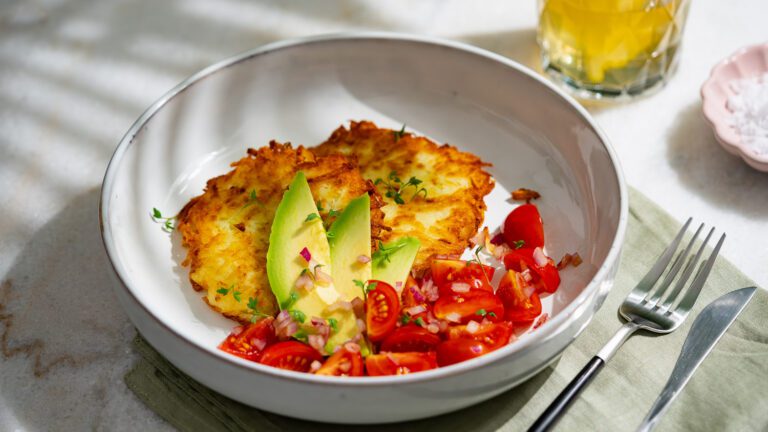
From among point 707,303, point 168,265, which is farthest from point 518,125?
point 168,265

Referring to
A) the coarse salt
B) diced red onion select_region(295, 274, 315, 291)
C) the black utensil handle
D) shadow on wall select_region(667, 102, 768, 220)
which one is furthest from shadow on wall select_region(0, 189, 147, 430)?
the coarse salt

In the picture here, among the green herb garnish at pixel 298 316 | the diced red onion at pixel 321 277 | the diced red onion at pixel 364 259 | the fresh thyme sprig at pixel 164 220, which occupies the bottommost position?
the fresh thyme sprig at pixel 164 220

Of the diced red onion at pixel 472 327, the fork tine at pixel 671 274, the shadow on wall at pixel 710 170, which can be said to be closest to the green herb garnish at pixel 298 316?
the diced red onion at pixel 472 327

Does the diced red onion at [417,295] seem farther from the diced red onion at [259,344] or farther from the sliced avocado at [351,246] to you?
Result: the diced red onion at [259,344]

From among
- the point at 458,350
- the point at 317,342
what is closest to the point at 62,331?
the point at 317,342

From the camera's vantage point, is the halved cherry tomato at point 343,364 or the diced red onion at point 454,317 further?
the diced red onion at point 454,317

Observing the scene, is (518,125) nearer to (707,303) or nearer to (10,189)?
(707,303)
